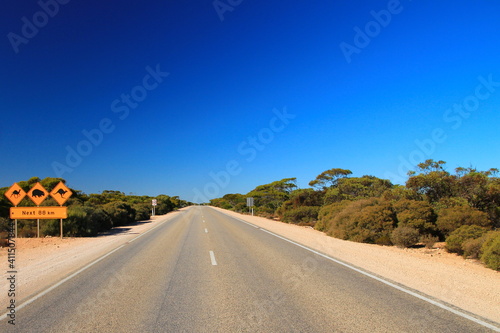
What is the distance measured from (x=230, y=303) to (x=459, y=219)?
1228cm

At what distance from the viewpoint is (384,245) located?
14.2 meters

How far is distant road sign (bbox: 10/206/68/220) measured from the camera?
17.1 m

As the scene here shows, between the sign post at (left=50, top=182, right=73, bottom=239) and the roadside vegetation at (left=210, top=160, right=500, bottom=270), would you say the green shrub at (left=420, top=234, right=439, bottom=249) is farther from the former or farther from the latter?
the sign post at (left=50, top=182, right=73, bottom=239)

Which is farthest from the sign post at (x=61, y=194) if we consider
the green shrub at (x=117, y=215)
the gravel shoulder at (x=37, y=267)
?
the green shrub at (x=117, y=215)

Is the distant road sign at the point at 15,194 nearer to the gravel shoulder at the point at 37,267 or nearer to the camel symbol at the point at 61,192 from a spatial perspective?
the camel symbol at the point at 61,192

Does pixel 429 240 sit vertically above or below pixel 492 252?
below

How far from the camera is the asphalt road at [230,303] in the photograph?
4.41m

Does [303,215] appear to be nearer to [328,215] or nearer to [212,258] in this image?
[328,215]

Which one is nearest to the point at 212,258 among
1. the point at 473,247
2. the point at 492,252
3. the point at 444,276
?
the point at 444,276

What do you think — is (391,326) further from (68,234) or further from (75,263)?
(68,234)

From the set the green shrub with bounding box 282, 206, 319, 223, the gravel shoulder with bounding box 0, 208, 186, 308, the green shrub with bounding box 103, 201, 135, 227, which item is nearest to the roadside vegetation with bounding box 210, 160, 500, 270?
the green shrub with bounding box 282, 206, 319, 223

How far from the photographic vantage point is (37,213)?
1739 centimetres

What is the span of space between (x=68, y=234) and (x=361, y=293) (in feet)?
60.0

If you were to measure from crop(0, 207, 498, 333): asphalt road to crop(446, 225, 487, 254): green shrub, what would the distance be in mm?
5930
